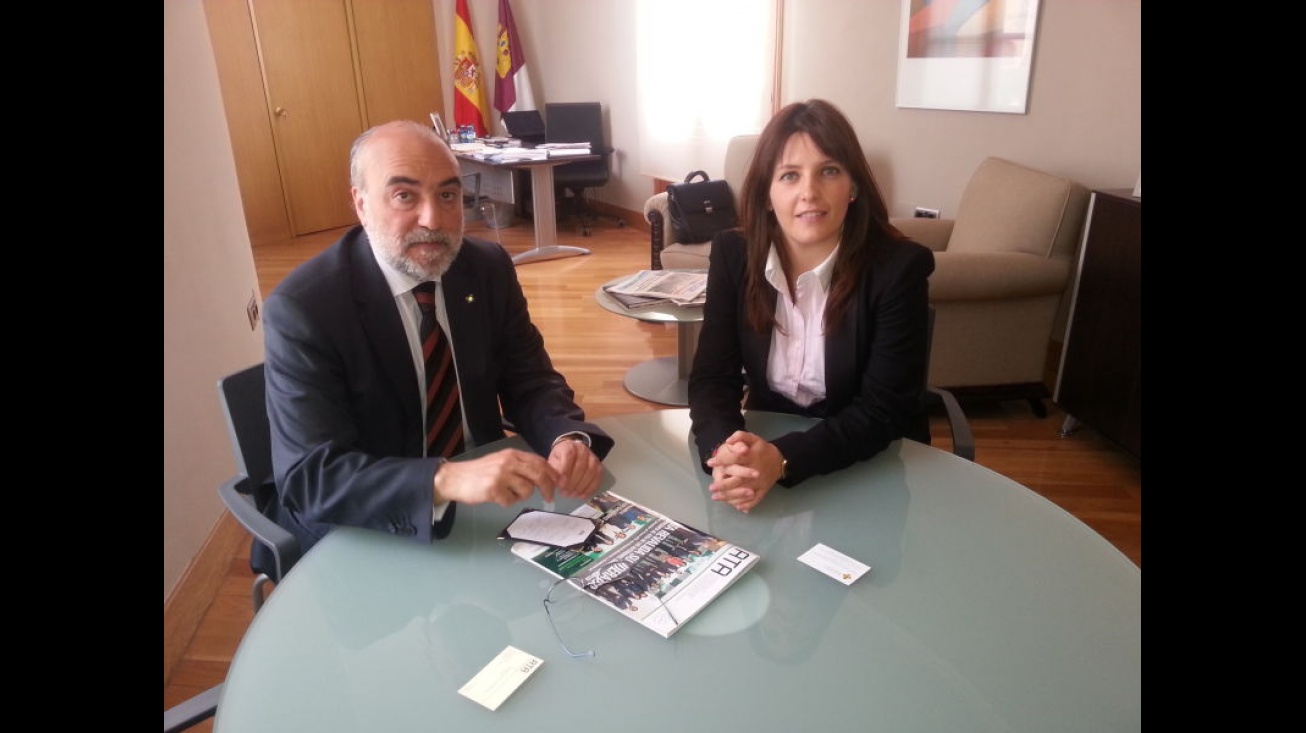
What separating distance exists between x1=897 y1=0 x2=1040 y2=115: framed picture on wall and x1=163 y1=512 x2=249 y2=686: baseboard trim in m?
3.69

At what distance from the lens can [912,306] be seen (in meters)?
1.58

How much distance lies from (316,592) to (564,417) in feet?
1.92

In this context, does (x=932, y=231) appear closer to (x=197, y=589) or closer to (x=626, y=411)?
(x=626, y=411)

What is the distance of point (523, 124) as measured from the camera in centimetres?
696

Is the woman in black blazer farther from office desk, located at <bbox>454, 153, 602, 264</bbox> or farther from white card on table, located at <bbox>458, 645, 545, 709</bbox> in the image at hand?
office desk, located at <bbox>454, 153, 602, 264</bbox>

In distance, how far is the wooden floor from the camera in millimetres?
2043

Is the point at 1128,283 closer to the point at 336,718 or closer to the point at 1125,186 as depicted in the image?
the point at 1125,186

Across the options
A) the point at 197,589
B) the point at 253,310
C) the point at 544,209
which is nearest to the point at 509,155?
the point at 544,209

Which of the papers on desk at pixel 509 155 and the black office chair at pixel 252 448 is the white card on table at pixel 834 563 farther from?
the papers on desk at pixel 509 155

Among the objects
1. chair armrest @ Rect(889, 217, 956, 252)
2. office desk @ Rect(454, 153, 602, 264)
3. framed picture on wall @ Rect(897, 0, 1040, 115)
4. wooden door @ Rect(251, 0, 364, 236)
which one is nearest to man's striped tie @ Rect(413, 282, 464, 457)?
chair armrest @ Rect(889, 217, 956, 252)

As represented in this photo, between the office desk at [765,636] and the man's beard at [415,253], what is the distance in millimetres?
510
